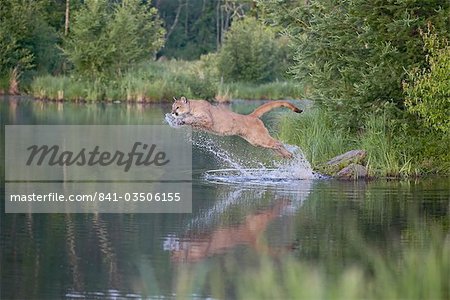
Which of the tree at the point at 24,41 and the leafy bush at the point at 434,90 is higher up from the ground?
the tree at the point at 24,41

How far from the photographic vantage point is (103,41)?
5238 cm

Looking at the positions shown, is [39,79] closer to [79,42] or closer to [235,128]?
[79,42]

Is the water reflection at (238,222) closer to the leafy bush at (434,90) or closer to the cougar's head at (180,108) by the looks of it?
the cougar's head at (180,108)

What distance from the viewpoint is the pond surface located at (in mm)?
10438

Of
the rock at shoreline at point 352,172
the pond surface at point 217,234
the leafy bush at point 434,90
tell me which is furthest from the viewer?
the rock at shoreline at point 352,172

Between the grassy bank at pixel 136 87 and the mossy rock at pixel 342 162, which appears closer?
the mossy rock at pixel 342 162

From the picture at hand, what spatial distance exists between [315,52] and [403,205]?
7.01m

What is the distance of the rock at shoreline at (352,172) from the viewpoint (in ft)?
64.3

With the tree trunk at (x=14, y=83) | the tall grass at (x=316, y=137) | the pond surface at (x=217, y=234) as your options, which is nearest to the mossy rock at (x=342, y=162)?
the tall grass at (x=316, y=137)

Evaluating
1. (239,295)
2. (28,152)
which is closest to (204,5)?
(28,152)
